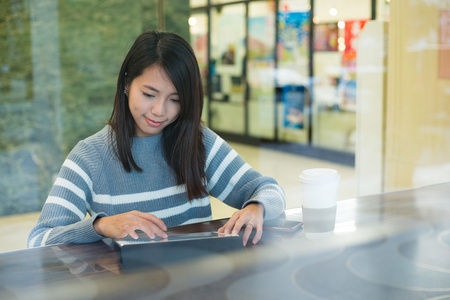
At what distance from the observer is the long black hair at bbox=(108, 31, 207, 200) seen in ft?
4.54

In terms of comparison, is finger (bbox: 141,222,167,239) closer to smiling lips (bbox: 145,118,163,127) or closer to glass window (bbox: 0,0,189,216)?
smiling lips (bbox: 145,118,163,127)

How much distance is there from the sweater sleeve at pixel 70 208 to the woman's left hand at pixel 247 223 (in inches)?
10.0

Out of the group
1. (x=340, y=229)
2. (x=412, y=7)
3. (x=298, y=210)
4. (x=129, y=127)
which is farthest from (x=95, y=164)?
(x=412, y=7)

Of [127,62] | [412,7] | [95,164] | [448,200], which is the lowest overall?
[448,200]

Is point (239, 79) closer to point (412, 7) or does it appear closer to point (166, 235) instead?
point (412, 7)

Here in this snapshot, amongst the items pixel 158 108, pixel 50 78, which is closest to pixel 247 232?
pixel 158 108

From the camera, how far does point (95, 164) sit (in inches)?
54.5

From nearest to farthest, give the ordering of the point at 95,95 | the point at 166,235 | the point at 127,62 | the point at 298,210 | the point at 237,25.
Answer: the point at 166,235 < the point at 298,210 < the point at 127,62 < the point at 95,95 < the point at 237,25

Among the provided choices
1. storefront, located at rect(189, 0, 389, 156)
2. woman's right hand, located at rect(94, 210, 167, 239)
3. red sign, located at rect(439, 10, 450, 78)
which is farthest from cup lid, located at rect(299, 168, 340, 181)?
storefront, located at rect(189, 0, 389, 156)

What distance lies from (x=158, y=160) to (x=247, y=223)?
39 centimetres

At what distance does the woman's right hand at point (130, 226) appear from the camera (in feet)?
3.48

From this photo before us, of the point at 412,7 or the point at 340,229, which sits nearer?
the point at 340,229

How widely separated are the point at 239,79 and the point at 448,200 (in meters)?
3.92

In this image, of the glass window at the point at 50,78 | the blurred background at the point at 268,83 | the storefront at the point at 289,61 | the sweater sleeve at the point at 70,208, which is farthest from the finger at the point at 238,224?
the storefront at the point at 289,61
